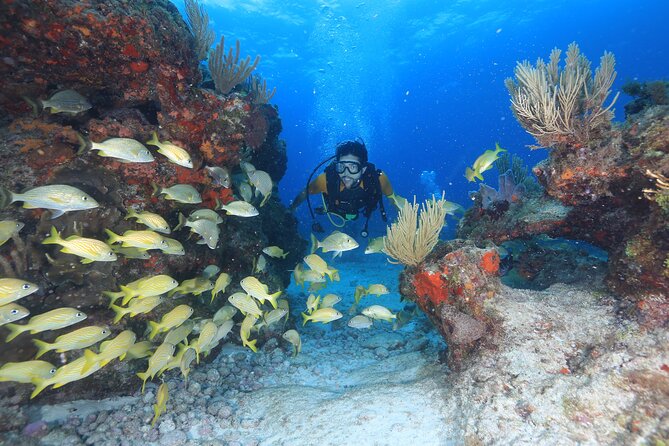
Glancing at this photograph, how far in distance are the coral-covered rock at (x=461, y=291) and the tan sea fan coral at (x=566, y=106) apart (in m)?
1.84

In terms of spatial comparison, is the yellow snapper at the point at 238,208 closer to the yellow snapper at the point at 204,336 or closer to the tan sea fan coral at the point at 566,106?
the yellow snapper at the point at 204,336

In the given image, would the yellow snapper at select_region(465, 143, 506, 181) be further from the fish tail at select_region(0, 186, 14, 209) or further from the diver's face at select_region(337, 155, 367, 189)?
the fish tail at select_region(0, 186, 14, 209)

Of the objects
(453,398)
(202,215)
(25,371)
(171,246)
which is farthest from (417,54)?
(25,371)

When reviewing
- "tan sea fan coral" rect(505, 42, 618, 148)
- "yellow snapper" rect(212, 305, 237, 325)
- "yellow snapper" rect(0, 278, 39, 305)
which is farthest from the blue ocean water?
"yellow snapper" rect(0, 278, 39, 305)

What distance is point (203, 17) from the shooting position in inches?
335

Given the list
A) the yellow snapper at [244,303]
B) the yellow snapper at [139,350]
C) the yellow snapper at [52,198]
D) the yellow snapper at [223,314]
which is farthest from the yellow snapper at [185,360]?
the yellow snapper at [52,198]

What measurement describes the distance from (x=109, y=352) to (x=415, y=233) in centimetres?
405

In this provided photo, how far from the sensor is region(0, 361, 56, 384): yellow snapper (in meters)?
3.23

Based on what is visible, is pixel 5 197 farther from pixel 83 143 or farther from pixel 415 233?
pixel 415 233

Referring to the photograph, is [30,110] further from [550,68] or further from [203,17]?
[550,68]

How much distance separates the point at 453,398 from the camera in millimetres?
3754

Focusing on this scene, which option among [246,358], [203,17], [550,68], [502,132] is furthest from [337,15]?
[502,132]

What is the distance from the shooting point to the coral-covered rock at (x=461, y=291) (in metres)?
4.09

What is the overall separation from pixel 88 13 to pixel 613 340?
748 centimetres
